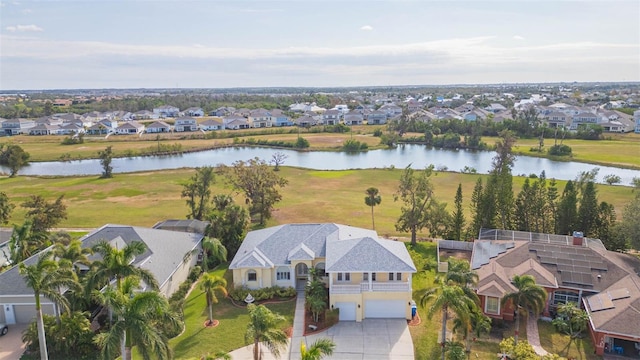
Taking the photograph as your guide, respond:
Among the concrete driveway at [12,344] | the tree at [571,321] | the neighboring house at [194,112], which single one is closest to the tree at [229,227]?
the concrete driveway at [12,344]

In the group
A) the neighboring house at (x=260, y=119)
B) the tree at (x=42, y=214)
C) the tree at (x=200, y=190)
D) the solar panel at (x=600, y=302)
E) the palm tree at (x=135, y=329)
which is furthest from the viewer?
the neighboring house at (x=260, y=119)

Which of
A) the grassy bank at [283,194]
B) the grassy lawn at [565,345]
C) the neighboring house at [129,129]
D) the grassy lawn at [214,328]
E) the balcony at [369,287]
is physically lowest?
the grassy lawn at [565,345]

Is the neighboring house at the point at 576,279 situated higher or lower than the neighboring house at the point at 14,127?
lower

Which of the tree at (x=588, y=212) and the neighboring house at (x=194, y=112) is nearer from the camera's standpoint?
the tree at (x=588, y=212)

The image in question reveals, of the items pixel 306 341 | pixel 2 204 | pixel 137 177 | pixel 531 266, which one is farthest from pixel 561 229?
pixel 137 177

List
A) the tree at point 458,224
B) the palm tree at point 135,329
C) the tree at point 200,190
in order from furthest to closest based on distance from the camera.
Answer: the tree at point 200,190 → the tree at point 458,224 → the palm tree at point 135,329

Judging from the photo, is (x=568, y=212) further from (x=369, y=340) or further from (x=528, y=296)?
(x=369, y=340)

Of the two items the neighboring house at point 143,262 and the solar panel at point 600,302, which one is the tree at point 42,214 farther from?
the solar panel at point 600,302

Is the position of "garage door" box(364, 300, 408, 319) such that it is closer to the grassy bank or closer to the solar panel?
the solar panel
